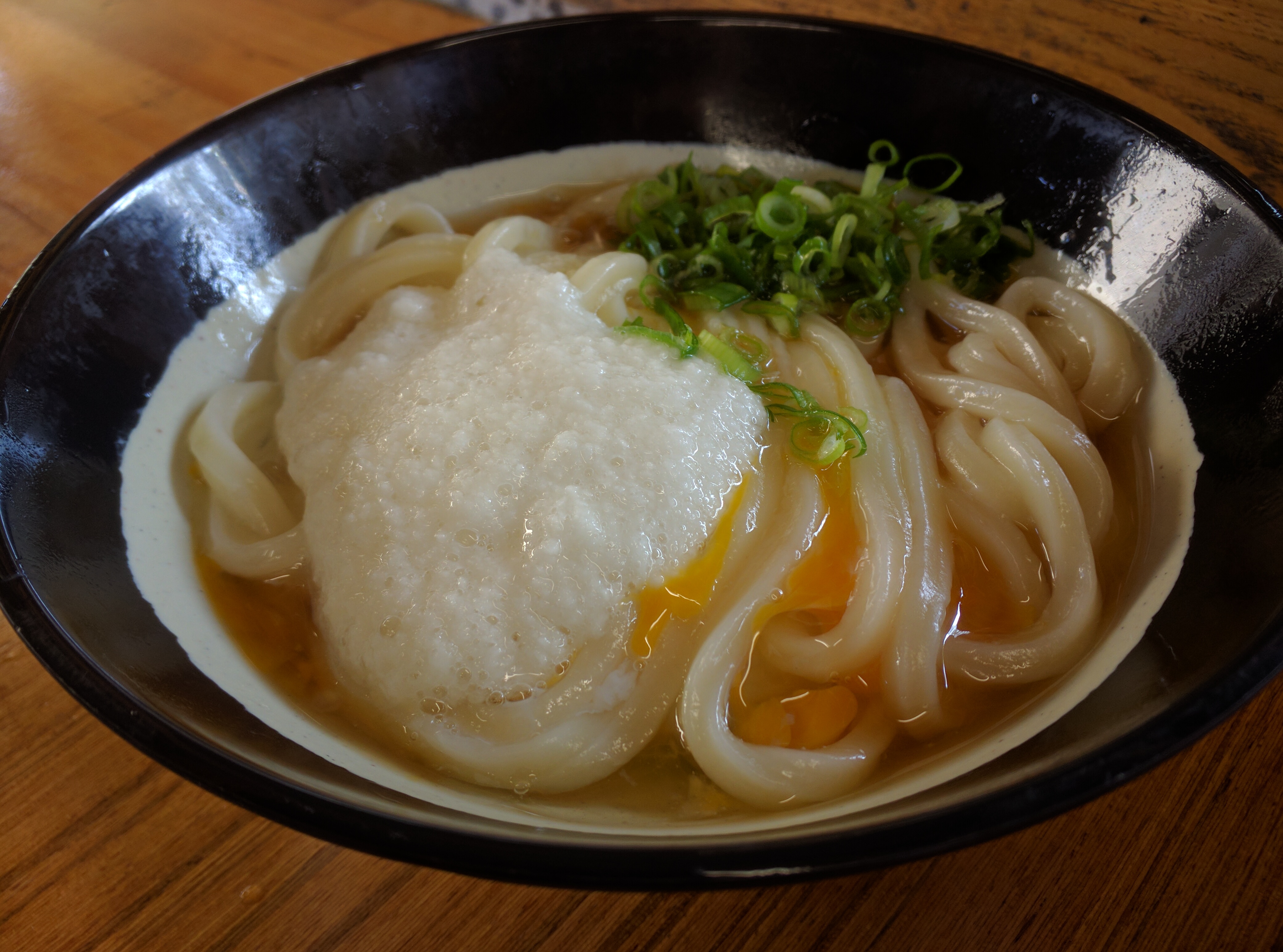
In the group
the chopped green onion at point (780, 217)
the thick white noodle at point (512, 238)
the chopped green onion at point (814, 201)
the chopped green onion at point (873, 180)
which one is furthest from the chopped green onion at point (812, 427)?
the thick white noodle at point (512, 238)

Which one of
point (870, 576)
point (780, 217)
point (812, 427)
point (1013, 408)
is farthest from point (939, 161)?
point (870, 576)

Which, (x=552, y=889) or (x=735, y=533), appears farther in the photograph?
(x=735, y=533)

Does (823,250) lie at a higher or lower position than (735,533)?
higher

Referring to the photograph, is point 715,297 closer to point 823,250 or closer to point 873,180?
point 823,250

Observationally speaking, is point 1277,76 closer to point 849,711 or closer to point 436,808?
point 849,711

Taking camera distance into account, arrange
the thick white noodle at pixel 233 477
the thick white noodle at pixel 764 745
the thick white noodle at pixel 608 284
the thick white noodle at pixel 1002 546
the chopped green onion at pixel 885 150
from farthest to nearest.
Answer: the chopped green onion at pixel 885 150, the thick white noodle at pixel 608 284, the thick white noodle at pixel 233 477, the thick white noodle at pixel 1002 546, the thick white noodle at pixel 764 745

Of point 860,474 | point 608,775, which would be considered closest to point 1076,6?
point 860,474

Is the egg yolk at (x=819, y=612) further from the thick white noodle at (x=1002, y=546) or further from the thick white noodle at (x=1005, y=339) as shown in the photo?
the thick white noodle at (x=1005, y=339)

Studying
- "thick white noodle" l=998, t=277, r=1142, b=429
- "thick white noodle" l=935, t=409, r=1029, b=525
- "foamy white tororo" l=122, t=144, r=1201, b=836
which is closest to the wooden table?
"foamy white tororo" l=122, t=144, r=1201, b=836
